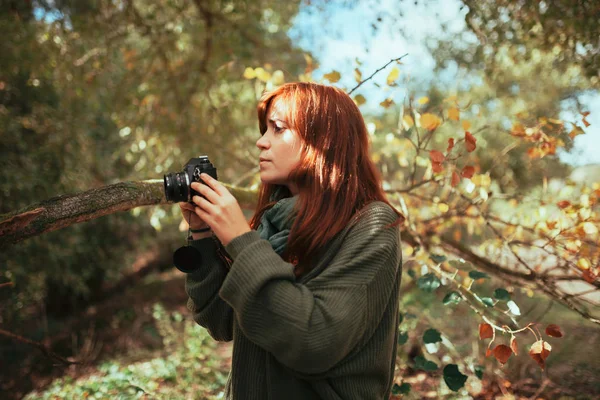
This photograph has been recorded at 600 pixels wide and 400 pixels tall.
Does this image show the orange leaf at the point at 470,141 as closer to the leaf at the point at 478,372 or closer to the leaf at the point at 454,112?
the leaf at the point at 454,112

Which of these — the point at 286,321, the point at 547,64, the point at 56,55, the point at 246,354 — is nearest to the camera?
the point at 286,321

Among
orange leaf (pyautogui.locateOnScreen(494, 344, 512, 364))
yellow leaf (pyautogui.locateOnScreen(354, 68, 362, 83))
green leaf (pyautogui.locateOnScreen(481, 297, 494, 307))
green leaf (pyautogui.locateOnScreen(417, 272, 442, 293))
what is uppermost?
yellow leaf (pyautogui.locateOnScreen(354, 68, 362, 83))

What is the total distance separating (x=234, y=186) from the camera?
2.51 meters

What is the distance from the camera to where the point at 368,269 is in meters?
1.25

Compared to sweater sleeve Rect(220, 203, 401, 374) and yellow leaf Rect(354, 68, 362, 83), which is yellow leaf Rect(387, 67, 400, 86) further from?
sweater sleeve Rect(220, 203, 401, 374)

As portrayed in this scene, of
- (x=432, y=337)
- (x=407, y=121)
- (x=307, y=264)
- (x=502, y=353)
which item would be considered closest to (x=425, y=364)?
Answer: (x=432, y=337)

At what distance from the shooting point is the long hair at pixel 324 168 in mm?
1355

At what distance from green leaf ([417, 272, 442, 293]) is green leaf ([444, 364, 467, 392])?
0.35m

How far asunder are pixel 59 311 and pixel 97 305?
0.53 meters

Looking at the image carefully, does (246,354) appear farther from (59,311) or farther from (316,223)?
(59,311)

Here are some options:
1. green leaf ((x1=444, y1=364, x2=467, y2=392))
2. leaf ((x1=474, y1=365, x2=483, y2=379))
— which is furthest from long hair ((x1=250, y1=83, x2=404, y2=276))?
leaf ((x1=474, y1=365, x2=483, y2=379))

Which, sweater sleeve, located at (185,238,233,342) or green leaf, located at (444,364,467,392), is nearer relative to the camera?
sweater sleeve, located at (185,238,233,342)

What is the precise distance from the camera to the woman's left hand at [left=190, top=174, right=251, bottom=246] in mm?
1257

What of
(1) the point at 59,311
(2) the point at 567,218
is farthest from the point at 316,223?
(1) the point at 59,311
